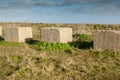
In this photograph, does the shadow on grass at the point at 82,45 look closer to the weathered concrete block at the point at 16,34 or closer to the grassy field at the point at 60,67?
the grassy field at the point at 60,67

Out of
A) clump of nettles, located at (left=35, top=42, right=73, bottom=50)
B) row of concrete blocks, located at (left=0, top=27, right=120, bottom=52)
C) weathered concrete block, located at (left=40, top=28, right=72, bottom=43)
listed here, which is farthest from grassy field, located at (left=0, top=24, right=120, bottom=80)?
weathered concrete block, located at (left=40, top=28, right=72, bottom=43)

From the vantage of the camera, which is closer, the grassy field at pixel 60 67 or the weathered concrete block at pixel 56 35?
the grassy field at pixel 60 67

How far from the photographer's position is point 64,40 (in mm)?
16141

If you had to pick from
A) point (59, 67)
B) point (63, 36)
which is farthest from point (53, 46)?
point (59, 67)

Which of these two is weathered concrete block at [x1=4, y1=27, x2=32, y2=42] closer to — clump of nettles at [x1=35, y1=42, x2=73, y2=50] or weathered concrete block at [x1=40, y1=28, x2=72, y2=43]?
weathered concrete block at [x1=40, y1=28, x2=72, y2=43]

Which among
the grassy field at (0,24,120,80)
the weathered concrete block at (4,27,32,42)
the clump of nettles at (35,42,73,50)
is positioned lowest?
the grassy field at (0,24,120,80)

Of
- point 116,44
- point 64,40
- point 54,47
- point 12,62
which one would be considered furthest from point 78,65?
point 64,40

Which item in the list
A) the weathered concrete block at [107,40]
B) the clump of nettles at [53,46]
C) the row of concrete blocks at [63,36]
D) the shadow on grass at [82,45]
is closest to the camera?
the weathered concrete block at [107,40]

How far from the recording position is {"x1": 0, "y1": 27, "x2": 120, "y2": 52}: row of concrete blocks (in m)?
13.1

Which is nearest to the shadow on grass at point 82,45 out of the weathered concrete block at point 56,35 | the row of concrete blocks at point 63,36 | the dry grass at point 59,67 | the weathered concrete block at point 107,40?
the weathered concrete block at point 56,35

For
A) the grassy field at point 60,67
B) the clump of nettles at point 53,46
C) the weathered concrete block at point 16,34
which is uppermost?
the weathered concrete block at point 16,34

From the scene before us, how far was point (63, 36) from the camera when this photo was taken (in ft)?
52.9

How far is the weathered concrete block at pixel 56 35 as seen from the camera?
15.9 meters

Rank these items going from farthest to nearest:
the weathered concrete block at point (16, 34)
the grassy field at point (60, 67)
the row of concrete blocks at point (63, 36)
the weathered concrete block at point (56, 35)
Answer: the weathered concrete block at point (16, 34) < the weathered concrete block at point (56, 35) < the row of concrete blocks at point (63, 36) < the grassy field at point (60, 67)
